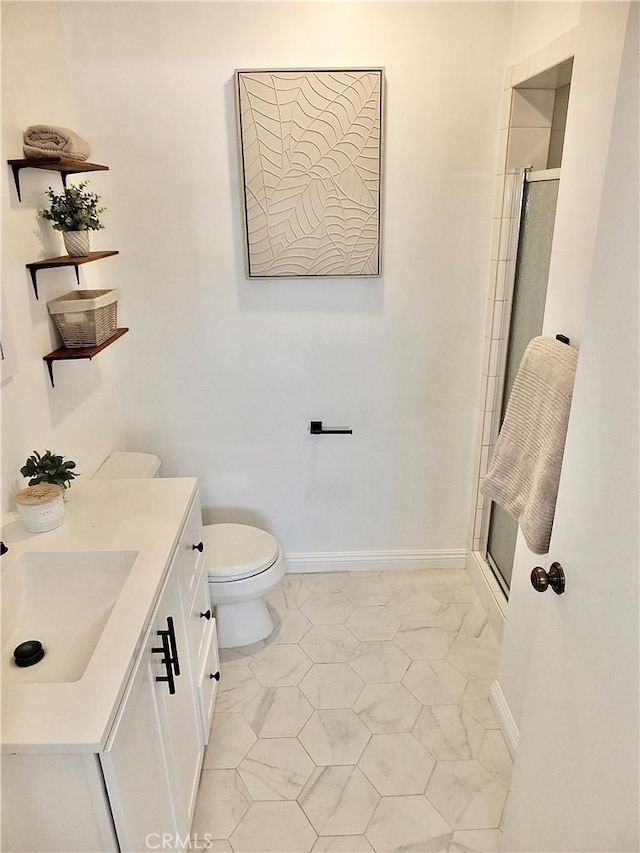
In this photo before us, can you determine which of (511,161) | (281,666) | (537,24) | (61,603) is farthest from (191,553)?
(537,24)

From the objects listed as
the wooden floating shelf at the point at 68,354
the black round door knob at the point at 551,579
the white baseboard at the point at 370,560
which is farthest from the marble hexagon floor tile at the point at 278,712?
the wooden floating shelf at the point at 68,354

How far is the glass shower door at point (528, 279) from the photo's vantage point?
6.53ft

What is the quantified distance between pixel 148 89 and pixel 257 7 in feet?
1.57

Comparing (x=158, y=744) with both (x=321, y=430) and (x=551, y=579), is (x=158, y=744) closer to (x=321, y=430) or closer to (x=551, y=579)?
(x=551, y=579)

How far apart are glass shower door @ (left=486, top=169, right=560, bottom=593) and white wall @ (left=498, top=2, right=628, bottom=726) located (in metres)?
0.45

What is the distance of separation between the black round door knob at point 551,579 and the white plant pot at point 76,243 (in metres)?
1.63

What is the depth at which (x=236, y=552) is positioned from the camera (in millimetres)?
2311

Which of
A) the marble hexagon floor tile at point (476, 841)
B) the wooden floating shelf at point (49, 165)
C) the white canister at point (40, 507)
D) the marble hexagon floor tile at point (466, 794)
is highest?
the wooden floating shelf at point (49, 165)

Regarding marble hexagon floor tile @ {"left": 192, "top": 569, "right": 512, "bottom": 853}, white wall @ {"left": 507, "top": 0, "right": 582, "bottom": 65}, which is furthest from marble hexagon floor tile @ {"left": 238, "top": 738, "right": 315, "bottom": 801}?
white wall @ {"left": 507, "top": 0, "right": 582, "bottom": 65}

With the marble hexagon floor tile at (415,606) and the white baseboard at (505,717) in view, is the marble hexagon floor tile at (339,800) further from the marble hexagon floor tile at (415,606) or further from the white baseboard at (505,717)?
the marble hexagon floor tile at (415,606)

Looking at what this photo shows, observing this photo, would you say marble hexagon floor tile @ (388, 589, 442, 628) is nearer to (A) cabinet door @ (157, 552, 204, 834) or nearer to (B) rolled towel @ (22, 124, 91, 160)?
(A) cabinet door @ (157, 552, 204, 834)

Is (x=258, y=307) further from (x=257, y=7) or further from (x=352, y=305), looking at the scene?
(x=257, y=7)

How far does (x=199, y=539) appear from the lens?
74.4 inches

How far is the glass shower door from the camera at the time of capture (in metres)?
1.99
